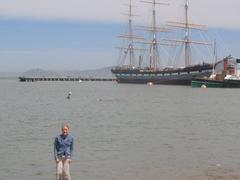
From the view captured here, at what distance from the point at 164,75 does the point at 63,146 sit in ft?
437

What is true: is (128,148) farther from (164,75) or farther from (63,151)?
(164,75)

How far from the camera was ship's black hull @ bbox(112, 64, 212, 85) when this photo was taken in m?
135

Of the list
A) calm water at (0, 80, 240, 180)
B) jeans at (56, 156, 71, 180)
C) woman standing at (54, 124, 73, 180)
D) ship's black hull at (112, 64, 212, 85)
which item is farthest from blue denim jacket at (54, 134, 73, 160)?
ship's black hull at (112, 64, 212, 85)

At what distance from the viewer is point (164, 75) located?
149m

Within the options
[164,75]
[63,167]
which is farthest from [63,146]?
[164,75]

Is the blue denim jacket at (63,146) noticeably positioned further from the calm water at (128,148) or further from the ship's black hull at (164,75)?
the ship's black hull at (164,75)

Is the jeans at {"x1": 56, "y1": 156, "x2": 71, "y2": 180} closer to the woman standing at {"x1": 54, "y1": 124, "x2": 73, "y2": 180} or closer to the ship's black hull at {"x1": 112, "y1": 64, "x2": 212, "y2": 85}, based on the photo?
the woman standing at {"x1": 54, "y1": 124, "x2": 73, "y2": 180}

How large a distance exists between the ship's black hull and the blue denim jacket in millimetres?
117780

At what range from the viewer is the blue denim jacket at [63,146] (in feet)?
53.4

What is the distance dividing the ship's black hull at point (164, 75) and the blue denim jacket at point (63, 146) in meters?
118

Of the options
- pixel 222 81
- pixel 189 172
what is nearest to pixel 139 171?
pixel 189 172

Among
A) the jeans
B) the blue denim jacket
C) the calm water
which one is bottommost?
the calm water

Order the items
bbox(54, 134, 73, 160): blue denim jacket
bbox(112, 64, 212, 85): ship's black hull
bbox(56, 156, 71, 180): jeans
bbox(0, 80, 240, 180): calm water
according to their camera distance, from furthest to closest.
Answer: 1. bbox(112, 64, 212, 85): ship's black hull
2. bbox(0, 80, 240, 180): calm water
3. bbox(56, 156, 71, 180): jeans
4. bbox(54, 134, 73, 160): blue denim jacket

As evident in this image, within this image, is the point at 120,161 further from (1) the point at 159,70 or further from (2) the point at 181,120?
(1) the point at 159,70
